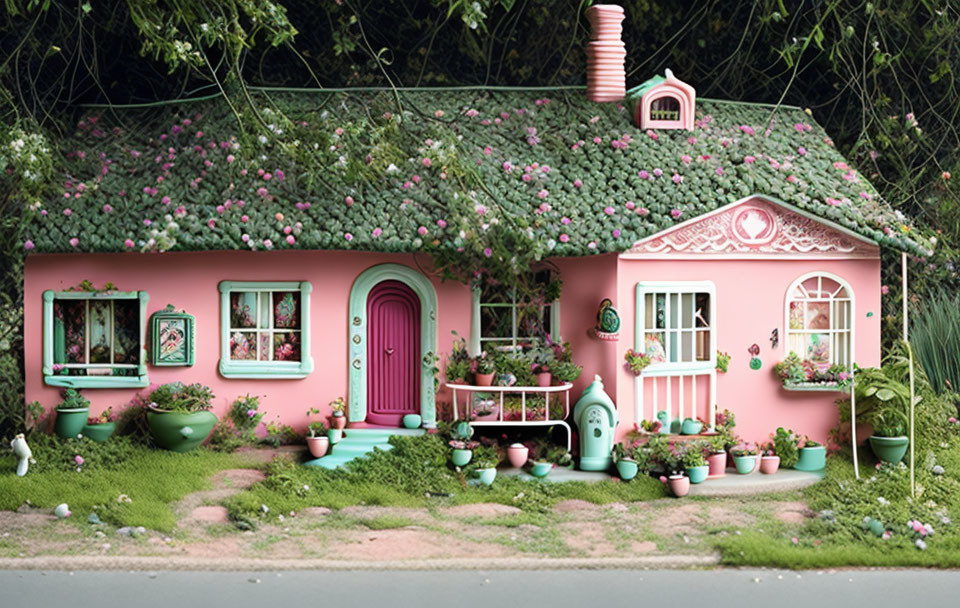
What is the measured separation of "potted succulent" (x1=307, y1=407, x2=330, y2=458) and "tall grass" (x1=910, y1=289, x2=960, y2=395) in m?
8.22

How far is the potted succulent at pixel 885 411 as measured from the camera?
13.1 metres

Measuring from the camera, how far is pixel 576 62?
17.9 meters

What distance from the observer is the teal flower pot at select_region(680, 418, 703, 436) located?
13672 millimetres

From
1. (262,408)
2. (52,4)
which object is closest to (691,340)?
(262,408)

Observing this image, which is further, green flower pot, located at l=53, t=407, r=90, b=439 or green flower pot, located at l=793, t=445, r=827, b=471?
green flower pot, located at l=53, t=407, r=90, b=439

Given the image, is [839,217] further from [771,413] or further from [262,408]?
[262,408]

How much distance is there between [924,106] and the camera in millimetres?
17188

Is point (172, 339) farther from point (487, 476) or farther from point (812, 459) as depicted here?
point (812, 459)

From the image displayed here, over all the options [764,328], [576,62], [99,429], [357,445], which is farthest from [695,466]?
[576,62]

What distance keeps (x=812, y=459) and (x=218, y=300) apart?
766 cm

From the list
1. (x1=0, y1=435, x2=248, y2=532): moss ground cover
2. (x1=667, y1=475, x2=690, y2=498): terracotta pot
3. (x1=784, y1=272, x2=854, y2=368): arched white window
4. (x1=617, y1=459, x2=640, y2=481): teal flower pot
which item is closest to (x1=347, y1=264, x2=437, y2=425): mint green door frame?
(x1=0, y1=435, x2=248, y2=532): moss ground cover

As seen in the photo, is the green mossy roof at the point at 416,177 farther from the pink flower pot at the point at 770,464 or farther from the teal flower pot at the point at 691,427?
the pink flower pot at the point at 770,464

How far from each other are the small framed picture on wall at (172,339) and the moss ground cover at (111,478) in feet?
3.71

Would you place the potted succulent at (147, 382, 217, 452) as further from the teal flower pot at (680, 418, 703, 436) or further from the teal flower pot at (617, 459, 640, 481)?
the teal flower pot at (680, 418, 703, 436)
